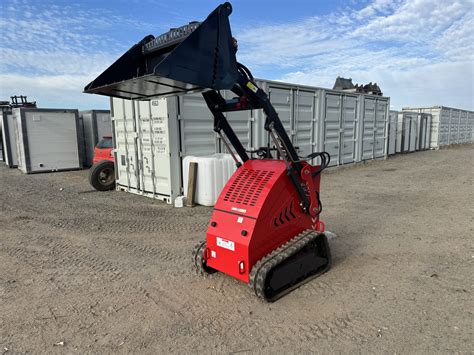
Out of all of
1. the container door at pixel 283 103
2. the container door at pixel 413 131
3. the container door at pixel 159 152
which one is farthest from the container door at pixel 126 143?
the container door at pixel 413 131

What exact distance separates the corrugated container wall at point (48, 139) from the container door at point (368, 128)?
37.7 feet

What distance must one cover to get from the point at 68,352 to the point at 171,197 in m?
4.83

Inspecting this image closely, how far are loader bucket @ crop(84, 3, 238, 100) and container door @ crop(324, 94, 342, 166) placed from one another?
916 centimetres

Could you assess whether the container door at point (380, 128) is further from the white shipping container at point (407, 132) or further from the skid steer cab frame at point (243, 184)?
the skid steer cab frame at point (243, 184)

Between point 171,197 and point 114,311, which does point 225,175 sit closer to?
point 171,197

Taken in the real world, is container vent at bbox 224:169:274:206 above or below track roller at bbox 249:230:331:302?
above

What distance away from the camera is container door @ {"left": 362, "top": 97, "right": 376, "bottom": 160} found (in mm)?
13539

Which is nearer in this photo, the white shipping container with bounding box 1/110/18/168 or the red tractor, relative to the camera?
the red tractor

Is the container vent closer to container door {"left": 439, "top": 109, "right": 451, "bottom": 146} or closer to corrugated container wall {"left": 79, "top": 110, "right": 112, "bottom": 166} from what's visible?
corrugated container wall {"left": 79, "top": 110, "right": 112, "bottom": 166}

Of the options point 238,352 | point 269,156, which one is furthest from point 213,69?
point 238,352

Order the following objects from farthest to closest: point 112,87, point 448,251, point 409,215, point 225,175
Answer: point 225,175 → point 409,215 → point 448,251 → point 112,87

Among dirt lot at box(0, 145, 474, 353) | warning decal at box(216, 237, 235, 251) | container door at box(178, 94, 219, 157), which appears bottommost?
dirt lot at box(0, 145, 474, 353)

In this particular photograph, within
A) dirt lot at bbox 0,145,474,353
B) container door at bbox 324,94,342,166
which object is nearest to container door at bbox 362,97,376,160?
container door at bbox 324,94,342,166

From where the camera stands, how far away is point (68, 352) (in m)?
2.55
